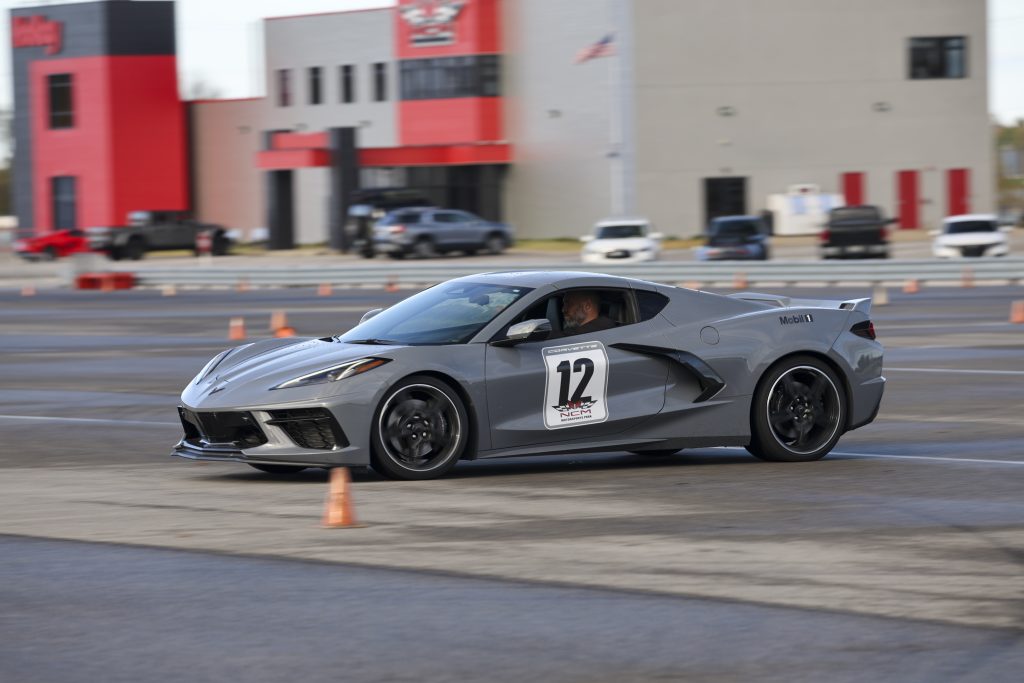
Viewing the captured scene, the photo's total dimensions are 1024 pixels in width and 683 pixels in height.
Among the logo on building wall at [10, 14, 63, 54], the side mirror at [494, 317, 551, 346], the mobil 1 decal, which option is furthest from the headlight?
the logo on building wall at [10, 14, 63, 54]

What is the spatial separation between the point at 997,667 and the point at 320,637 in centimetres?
236

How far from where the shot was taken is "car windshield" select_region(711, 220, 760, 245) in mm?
43469

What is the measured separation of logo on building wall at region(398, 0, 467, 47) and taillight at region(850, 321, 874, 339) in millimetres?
55670

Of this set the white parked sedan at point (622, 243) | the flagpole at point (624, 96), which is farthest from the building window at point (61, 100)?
the white parked sedan at point (622, 243)

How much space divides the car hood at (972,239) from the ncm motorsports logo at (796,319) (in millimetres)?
33212

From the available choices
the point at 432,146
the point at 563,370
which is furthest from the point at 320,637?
the point at 432,146

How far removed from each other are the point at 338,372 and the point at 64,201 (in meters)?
66.0

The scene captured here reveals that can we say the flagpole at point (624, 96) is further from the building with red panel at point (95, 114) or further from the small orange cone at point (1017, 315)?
the building with red panel at point (95, 114)

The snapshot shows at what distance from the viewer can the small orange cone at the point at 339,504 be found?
8133mm

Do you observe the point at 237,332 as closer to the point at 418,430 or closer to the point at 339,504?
the point at 418,430

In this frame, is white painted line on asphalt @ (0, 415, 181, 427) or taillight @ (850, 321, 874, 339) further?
white painted line on asphalt @ (0, 415, 181, 427)

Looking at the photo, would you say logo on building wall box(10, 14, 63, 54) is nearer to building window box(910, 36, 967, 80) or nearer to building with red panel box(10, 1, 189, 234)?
building with red panel box(10, 1, 189, 234)

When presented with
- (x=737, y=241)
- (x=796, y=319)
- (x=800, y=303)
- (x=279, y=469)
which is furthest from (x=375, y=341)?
(x=737, y=241)

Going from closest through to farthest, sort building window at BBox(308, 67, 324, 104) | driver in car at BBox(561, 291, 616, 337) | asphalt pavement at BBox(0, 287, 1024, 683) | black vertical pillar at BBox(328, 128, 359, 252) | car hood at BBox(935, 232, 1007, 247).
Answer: asphalt pavement at BBox(0, 287, 1024, 683), driver in car at BBox(561, 291, 616, 337), car hood at BBox(935, 232, 1007, 247), black vertical pillar at BBox(328, 128, 359, 252), building window at BBox(308, 67, 324, 104)
